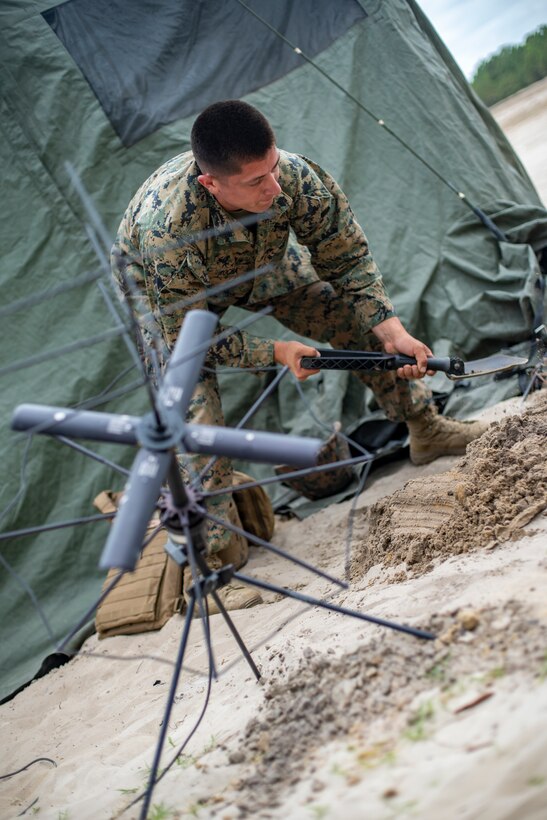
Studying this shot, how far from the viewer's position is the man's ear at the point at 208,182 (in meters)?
3.13

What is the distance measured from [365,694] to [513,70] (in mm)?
12204

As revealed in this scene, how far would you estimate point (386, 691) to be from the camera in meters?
1.94

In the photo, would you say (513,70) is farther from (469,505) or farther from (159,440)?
(159,440)

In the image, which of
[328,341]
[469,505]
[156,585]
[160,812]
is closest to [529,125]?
[328,341]

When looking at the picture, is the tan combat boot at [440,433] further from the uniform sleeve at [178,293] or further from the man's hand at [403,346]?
the uniform sleeve at [178,293]

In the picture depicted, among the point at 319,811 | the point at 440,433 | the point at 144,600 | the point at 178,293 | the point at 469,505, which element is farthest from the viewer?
the point at 440,433

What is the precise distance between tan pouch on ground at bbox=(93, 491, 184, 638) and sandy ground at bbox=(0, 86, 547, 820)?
0.24ft

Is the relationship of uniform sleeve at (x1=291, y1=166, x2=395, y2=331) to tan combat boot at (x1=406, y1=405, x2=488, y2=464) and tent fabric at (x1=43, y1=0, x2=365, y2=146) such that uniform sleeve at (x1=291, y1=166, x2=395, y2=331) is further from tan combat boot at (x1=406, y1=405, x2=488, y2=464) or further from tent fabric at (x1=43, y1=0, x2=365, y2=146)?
tent fabric at (x1=43, y1=0, x2=365, y2=146)

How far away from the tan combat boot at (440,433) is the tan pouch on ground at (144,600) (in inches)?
52.6

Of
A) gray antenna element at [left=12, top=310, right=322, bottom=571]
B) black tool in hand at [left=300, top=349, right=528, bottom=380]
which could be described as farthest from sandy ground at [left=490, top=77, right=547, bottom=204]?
gray antenna element at [left=12, top=310, right=322, bottom=571]

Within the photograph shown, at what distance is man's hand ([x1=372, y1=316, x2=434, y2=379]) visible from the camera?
11.0 ft

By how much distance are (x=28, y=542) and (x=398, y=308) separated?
2.49 meters

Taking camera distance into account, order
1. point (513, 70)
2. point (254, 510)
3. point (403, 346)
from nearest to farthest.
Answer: point (403, 346) < point (254, 510) < point (513, 70)

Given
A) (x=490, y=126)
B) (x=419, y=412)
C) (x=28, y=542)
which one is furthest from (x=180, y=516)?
(x=490, y=126)
